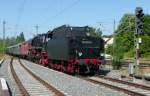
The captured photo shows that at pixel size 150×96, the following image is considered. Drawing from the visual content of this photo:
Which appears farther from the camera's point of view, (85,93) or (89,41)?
(89,41)

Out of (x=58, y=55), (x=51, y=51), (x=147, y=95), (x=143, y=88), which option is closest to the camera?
(x=147, y=95)

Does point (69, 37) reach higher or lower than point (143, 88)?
higher

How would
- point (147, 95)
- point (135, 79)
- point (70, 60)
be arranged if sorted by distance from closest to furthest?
point (147, 95) < point (135, 79) < point (70, 60)

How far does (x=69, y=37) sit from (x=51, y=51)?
23.5 feet

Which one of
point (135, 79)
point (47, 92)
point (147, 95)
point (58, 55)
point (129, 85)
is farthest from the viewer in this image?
point (58, 55)

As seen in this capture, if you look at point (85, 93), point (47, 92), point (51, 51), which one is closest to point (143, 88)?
point (85, 93)

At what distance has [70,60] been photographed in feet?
91.0

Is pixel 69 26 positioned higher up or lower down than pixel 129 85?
higher up

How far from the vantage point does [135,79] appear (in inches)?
950

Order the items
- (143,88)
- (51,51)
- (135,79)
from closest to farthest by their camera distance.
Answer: (143,88), (135,79), (51,51)

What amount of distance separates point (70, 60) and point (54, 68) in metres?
9.21

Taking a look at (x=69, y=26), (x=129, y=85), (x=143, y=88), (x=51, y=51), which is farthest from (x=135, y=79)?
(x=51, y=51)

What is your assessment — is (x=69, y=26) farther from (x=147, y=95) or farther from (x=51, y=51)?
(x=147, y=95)

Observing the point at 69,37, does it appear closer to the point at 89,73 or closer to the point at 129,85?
the point at 89,73
